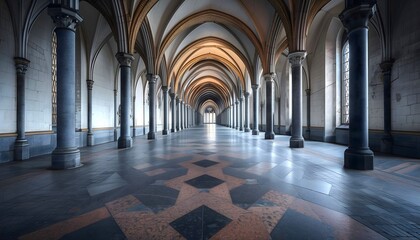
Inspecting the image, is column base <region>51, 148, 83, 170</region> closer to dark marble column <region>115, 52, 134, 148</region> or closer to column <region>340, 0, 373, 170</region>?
dark marble column <region>115, 52, 134, 148</region>

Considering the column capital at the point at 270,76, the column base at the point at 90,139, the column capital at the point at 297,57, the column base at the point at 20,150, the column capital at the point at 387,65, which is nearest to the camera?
the column base at the point at 20,150

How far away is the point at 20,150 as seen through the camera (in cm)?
736

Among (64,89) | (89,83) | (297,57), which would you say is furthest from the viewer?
(89,83)

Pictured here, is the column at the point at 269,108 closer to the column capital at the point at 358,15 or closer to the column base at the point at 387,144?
the column base at the point at 387,144

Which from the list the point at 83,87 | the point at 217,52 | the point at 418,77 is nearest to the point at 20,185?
the point at 83,87

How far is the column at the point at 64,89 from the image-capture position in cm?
559

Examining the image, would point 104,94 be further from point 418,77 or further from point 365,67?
point 418,77

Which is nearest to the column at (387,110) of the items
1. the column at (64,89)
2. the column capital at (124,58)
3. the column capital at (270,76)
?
the column capital at (270,76)

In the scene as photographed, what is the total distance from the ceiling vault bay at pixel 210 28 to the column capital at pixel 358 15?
416 cm

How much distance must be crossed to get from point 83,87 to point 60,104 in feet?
23.6

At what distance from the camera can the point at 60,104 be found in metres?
5.61

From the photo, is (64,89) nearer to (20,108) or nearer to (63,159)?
(63,159)

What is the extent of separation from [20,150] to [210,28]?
1773 cm

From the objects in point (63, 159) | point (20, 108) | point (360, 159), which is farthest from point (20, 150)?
point (360, 159)
